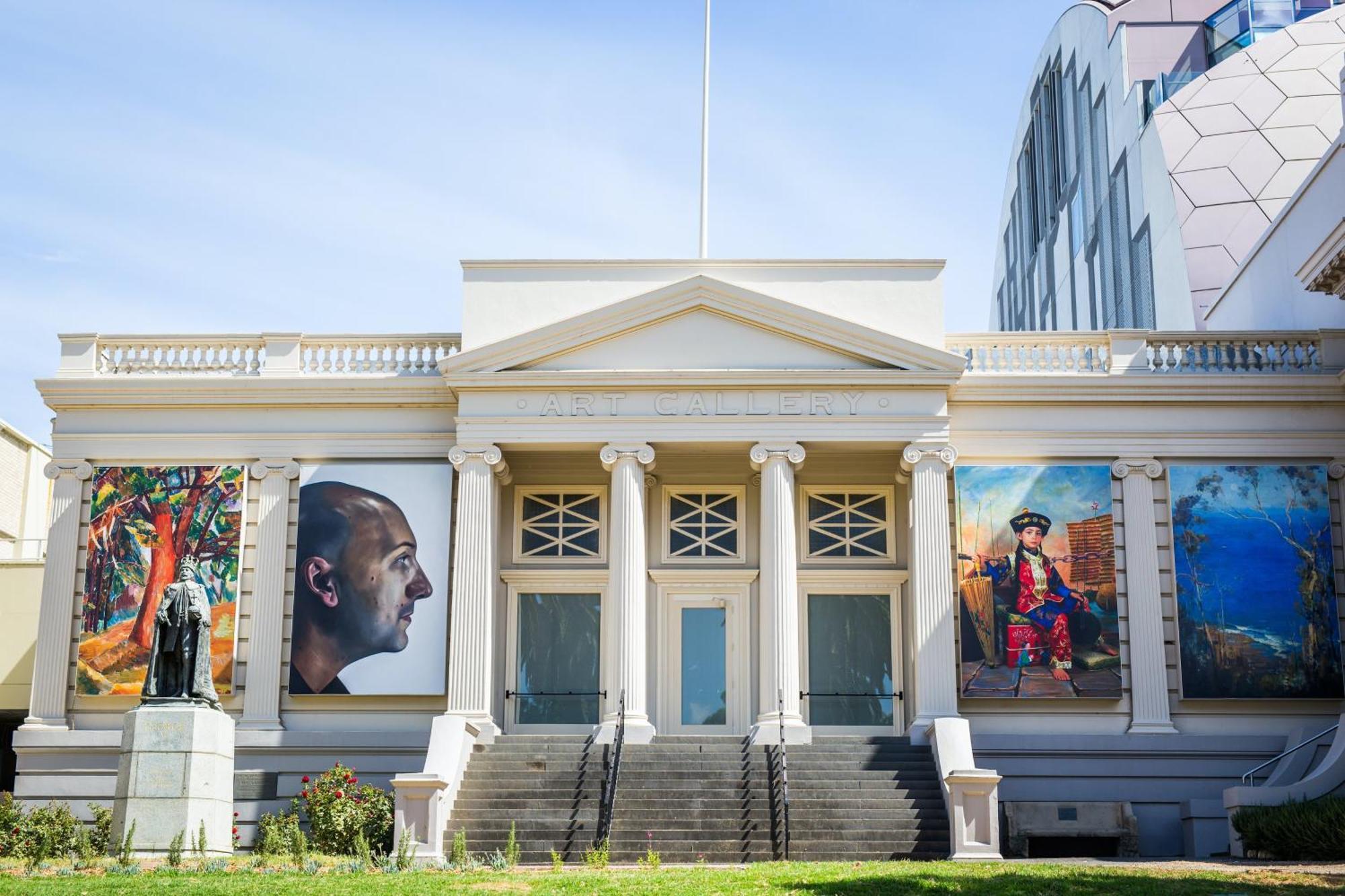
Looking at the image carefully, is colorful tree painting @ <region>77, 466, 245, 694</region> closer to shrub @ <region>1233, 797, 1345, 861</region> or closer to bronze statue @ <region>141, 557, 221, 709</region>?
bronze statue @ <region>141, 557, 221, 709</region>

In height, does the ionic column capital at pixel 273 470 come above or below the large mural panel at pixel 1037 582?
above

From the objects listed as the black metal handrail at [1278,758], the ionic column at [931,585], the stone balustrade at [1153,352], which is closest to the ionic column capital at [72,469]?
the ionic column at [931,585]

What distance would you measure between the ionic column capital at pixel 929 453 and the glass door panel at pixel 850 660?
296 centimetres

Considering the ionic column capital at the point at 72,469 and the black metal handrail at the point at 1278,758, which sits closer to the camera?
the black metal handrail at the point at 1278,758

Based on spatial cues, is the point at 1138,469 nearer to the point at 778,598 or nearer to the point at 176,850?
the point at 778,598

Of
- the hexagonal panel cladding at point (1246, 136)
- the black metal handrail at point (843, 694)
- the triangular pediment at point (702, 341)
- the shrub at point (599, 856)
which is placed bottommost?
the shrub at point (599, 856)

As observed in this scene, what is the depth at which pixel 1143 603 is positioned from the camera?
25828mm

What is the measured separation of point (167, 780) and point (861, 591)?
1261 cm

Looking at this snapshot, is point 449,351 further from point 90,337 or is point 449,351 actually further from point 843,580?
point 843,580

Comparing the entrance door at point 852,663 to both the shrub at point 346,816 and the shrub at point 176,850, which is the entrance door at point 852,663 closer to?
the shrub at point 346,816

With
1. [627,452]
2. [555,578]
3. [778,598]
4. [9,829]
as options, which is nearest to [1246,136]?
[778,598]

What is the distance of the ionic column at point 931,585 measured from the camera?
2478 centimetres

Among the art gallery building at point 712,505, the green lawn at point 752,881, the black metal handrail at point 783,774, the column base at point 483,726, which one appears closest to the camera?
the green lawn at point 752,881

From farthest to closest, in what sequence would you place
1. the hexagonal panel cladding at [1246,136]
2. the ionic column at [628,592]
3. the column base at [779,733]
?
the hexagonal panel cladding at [1246,136], the ionic column at [628,592], the column base at [779,733]
